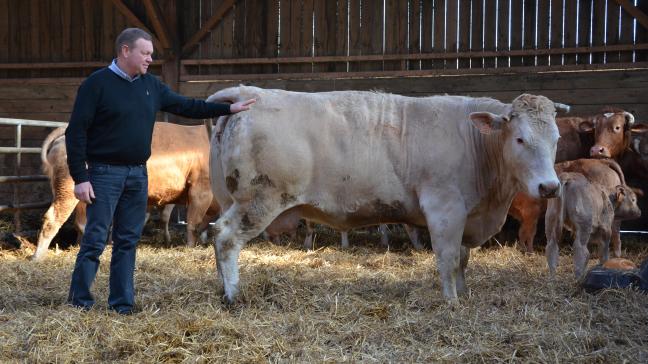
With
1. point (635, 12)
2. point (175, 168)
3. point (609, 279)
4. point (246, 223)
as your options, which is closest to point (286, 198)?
point (246, 223)

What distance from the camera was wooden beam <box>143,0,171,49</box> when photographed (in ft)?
41.1

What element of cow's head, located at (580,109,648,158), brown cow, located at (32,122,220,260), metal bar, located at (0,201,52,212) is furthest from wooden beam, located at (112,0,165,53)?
cow's head, located at (580,109,648,158)

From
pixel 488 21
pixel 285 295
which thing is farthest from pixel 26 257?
pixel 488 21

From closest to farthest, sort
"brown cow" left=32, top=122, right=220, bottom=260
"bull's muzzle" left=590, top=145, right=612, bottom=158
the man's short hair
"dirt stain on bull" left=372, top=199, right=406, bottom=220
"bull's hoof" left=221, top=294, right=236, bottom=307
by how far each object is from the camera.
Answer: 1. the man's short hair
2. "bull's hoof" left=221, top=294, right=236, bottom=307
3. "dirt stain on bull" left=372, top=199, right=406, bottom=220
4. "brown cow" left=32, top=122, right=220, bottom=260
5. "bull's muzzle" left=590, top=145, right=612, bottom=158

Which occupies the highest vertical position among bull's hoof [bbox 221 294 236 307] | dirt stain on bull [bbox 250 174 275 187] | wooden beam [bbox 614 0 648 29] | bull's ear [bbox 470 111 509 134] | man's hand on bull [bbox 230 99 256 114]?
wooden beam [bbox 614 0 648 29]

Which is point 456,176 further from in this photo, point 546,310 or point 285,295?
point 285,295

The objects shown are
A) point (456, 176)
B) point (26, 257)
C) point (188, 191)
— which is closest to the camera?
point (456, 176)

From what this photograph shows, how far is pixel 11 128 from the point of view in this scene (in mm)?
13383

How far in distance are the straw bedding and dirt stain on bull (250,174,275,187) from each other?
33.0 inches

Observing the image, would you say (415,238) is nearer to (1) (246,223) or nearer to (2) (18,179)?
(1) (246,223)

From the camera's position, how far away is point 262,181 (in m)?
5.70

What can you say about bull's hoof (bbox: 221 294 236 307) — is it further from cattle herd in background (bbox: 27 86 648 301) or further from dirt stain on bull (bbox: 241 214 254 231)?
dirt stain on bull (bbox: 241 214 254 231)

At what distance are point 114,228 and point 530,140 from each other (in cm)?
325

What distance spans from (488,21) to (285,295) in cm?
774
